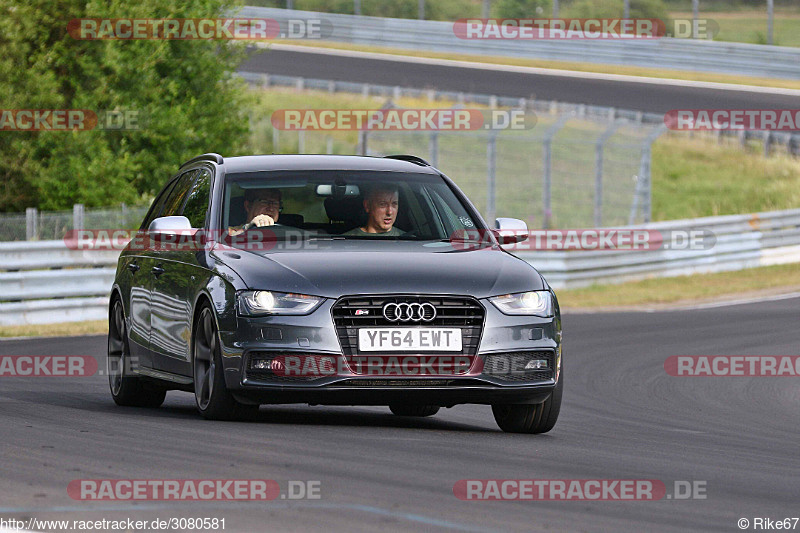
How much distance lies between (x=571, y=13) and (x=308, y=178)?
157 feet

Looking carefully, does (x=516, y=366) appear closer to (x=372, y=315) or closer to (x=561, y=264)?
(x=372, y=315)

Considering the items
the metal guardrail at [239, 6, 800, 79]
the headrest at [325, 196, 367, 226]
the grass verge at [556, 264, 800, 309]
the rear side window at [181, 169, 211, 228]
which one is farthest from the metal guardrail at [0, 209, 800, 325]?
the metal guardrail at [239, 6, 800, 79]

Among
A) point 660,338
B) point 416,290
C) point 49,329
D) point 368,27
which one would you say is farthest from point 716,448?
point 368,27

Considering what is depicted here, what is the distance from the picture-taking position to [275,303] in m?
8.88

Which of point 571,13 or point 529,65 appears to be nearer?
point 529,65

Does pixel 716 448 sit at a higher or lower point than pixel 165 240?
lower

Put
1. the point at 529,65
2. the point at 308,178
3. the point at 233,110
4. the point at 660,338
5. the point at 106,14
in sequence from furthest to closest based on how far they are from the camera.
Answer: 1. the point at 529,65
2. the point at 233,110
3. the point at 106,14
4. the point at 660,338
5. the point at 308,178

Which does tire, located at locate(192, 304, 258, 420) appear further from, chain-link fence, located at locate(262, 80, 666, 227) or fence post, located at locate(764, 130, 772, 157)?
fence post, located at locate(764, 130, 772, 157)

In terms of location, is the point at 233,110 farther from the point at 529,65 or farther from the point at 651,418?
the point at 529,65

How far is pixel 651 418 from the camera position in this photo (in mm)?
11352

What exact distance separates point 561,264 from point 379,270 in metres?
16.3

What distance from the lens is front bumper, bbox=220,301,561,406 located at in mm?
8781

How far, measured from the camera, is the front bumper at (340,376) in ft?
28.8

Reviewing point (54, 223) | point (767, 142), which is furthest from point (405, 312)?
point (767, 142)
